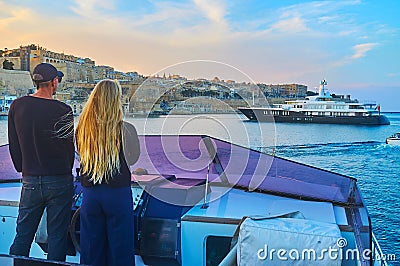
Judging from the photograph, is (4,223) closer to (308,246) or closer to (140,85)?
(140,85)

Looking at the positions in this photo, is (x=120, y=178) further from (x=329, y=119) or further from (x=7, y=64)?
(x=329, y=119)

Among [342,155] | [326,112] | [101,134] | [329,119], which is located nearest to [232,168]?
[101,134]

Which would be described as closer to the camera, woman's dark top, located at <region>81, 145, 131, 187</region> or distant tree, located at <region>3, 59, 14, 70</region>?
woman's dark top, located at <region>81, 145, 131, 187</region>

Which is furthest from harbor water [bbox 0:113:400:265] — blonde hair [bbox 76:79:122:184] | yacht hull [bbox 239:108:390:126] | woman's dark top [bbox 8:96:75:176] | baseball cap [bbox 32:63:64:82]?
yacht hull [bbox 239:108:390:126]

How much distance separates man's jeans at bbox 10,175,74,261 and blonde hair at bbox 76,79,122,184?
31 centimetres

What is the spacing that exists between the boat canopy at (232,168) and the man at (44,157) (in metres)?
0.80

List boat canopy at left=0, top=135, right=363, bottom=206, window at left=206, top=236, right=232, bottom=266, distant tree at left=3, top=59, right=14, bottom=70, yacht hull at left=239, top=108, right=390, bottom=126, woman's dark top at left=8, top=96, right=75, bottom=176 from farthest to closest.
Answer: yacht hull at left=239, top=108, right=390, bottom=126 < distant tree at left=3, top=59, right=14, bottom=70 < boat canopy at left=0, top=135, right=363, bottom=206 < window at left=206, top=236, right=232, bottom=266 < woman's dark top at left=8, top=96, right=75, bottom=176

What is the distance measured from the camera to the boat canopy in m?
3.27

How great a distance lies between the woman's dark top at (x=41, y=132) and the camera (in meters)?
2.42

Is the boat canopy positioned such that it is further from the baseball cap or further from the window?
the baseball cap

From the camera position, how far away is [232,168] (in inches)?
136

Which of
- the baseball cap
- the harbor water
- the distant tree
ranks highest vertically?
the distant tree

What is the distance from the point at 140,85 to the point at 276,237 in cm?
147

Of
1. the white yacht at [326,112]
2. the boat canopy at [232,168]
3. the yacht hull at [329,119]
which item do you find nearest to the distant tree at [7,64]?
the boat canopy at [232,168]
